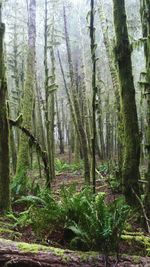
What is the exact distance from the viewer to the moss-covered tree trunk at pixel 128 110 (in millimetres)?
7074

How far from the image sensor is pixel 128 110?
7.13m

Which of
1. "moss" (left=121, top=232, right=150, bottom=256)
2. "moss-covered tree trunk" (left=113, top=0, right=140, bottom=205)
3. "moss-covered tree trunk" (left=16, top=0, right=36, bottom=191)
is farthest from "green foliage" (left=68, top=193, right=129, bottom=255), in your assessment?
"moss-covered tree trunk" (left=16, top=0, right=36, bottom=191)

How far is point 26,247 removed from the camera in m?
4.20

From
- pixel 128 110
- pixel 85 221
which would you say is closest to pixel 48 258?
pixel 85 221

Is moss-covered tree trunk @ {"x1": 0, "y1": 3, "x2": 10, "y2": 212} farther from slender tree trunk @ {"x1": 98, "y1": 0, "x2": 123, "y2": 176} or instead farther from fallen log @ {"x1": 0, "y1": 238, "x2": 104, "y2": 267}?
slender tree trunk @ {"x1": 98, "y1": 0, "x2": 123, "y2": 176}

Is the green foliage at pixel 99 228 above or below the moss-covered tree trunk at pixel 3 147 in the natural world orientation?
below

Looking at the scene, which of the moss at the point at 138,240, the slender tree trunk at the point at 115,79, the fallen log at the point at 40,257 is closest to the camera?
the fallen log at the point at 40,257

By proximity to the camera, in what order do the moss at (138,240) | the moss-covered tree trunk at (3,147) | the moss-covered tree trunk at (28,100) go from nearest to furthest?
the moss at (138,240) < the moss-covered tree trunk at (3,147) < the moss-covered tree trunk at (28,100)

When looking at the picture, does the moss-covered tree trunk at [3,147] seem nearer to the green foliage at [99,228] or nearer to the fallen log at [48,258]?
the green foliage at [99,228]

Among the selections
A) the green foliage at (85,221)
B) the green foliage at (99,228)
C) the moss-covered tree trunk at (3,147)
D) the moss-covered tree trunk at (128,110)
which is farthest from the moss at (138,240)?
the moss-covered tree trunk at (3,147)

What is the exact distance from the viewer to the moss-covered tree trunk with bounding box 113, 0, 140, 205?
7.07 meters

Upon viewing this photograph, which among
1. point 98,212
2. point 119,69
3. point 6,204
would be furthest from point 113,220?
point 119,69

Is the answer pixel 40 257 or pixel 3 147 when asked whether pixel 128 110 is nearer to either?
pixel 3 147

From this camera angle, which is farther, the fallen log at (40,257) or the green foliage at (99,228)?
the green foliage at (99,228)
